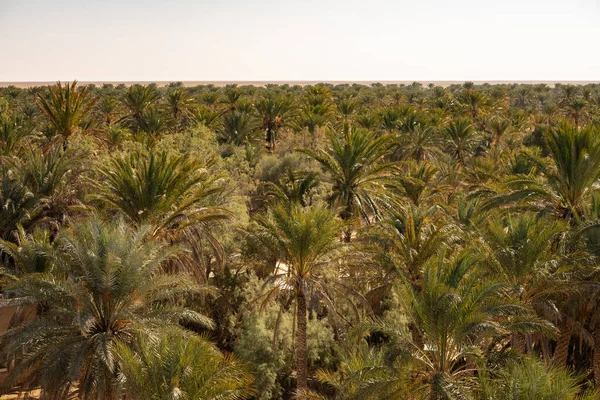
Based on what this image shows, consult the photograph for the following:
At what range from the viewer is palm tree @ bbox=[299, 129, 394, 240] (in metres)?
20.5

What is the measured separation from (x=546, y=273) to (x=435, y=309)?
3722 mm

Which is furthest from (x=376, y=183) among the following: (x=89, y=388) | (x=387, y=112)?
(x=387, y=112)

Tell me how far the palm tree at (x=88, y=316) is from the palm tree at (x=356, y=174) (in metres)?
10.2

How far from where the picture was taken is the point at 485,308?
35.0 ft

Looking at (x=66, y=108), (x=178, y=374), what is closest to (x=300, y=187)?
(x=66, y=108)

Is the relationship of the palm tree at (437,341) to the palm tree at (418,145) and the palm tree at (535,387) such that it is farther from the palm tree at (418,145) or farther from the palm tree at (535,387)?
the palm tree at (418,145)

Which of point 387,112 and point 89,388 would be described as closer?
point 89,388

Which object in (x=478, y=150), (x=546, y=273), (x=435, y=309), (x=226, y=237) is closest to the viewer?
(x=435, y=309)

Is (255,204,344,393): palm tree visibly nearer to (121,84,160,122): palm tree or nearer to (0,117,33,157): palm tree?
(0,117,33,157): palm tree

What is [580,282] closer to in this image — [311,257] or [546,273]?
[546,273]

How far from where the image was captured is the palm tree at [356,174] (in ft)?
67.2

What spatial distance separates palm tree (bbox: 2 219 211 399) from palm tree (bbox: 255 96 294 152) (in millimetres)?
27227

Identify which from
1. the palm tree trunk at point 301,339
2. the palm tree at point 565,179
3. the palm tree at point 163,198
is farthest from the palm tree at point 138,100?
the palm tree at point 565,179

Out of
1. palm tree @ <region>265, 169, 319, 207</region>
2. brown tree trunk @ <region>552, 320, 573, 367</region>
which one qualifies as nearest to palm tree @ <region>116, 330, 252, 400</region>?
brown tree trunk @ <region>552, 320, 573, 367</region>
